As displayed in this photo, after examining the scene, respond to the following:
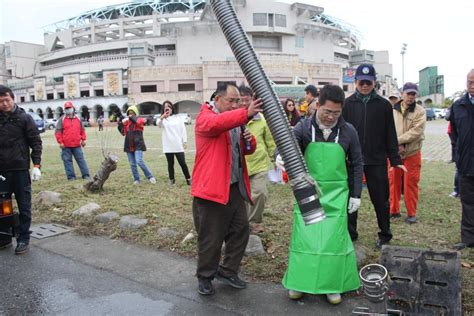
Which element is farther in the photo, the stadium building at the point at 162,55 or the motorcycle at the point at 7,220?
the stadium building at the point at 162,55

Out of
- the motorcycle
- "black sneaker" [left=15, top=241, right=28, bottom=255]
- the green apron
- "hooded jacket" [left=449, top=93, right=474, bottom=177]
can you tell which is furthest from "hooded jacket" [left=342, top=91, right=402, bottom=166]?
the motorcycle

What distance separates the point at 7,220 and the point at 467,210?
5758mm

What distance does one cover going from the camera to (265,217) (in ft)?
20.8

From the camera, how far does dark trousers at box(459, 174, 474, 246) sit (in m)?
4.94

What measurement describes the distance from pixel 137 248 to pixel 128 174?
6.10 meters

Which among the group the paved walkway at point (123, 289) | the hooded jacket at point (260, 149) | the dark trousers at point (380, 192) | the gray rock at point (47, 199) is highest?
the hooded jacket at point (260, 149)

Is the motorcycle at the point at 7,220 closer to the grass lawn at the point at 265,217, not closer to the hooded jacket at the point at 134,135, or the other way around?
the grass lawn at the point at 265,217

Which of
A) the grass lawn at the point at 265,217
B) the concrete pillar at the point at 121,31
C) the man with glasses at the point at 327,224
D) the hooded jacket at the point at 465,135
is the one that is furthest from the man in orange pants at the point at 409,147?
the concrete pillar at the point at 121,31

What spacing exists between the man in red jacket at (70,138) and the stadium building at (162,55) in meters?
47.4

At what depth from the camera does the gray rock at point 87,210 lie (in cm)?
681

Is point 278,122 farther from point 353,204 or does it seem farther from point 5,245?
point 5,245

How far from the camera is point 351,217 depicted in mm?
5062

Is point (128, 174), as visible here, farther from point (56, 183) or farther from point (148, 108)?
point (148, 108)

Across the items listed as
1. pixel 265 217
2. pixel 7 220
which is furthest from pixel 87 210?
pixel 265 217
